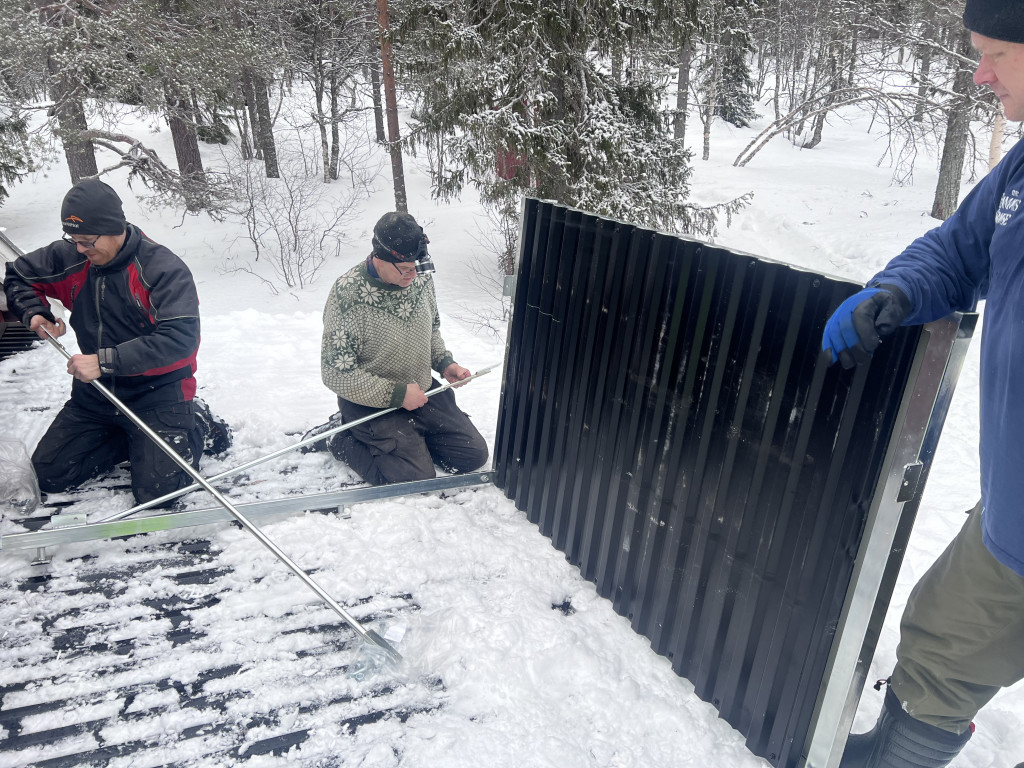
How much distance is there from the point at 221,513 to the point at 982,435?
9.24 ft

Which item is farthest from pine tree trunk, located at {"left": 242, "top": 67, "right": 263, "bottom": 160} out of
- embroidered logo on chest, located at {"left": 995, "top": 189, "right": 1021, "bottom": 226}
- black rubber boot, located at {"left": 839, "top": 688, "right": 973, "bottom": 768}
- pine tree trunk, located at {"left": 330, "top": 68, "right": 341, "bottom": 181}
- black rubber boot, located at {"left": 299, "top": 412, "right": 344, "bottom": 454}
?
black rubber boot, located at {"left": 839, "top": 688, "right": 973, "bottom": 768}

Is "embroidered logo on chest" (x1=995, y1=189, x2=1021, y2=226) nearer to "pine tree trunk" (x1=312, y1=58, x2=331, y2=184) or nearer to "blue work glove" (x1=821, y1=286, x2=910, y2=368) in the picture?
"blue work glove" (x1=821, y1=286, x2=910, y2=368)

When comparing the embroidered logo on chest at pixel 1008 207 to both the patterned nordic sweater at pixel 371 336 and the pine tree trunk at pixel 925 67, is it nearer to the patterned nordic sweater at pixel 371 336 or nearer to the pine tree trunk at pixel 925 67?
the patterned nordic sweater at pixel 371 336

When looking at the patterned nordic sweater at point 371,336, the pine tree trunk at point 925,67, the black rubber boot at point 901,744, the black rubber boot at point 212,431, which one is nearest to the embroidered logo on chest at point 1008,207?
the black rubber boot at point 901,744

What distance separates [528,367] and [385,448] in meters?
0.91

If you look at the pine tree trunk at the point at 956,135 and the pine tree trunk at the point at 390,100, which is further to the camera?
the pine tree trunk at the point at 390,100

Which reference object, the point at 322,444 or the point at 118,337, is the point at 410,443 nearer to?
the point at 322,444

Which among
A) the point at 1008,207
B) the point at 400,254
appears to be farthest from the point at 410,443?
the point at 1008,207

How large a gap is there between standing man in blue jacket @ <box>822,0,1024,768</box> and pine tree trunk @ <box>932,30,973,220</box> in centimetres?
989

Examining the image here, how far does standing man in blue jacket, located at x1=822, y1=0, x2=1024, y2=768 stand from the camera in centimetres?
145

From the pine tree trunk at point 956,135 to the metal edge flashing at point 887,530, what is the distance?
10175 millimetres

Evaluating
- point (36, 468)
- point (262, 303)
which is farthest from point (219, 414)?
point (262, 303)

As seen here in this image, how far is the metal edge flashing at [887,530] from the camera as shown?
152 centimetres

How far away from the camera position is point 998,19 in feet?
4.60
